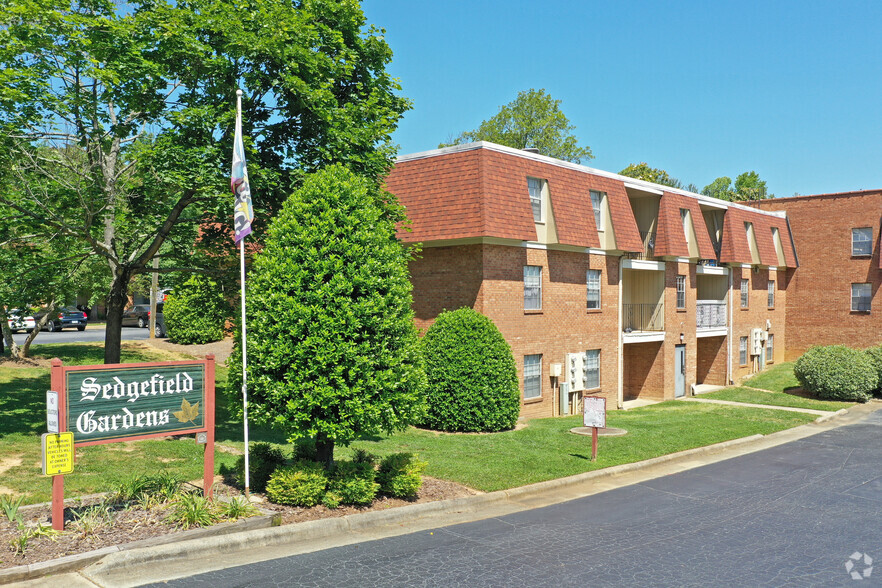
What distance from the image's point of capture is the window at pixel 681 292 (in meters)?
29.5

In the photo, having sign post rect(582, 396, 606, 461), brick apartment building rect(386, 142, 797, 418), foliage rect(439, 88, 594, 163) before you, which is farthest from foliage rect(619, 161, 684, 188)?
sign post rect(582, 396, 606, 461)

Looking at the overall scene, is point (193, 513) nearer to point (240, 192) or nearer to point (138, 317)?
point (240, 192)

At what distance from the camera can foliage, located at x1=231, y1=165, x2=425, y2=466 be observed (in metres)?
10.1

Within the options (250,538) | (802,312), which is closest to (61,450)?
(250,538)

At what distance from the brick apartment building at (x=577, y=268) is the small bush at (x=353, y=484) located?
1000cm

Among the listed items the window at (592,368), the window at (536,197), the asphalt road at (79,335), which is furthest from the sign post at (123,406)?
the asphalt road at (79,335)

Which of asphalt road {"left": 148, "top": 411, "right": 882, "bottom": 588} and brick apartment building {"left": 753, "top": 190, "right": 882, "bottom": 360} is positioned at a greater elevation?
brick apartment building {"left": 753, "top": 190, "right": 882, "bottom": 360}

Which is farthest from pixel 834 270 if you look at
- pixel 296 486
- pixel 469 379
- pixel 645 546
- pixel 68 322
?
pixel 68 322

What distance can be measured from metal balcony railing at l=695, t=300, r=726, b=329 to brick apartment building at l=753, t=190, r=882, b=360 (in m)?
8.36

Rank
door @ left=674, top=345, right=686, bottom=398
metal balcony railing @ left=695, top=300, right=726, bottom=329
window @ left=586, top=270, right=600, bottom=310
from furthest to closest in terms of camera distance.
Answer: metal balcony railing @ left=695, top=300, right=726, bottom=329 → door @ left=674, top=345, right=686, bottom=398 → window @ left=586, top=270, right=600, bottom=310

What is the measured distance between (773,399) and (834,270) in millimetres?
12467

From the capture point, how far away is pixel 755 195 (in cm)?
6769

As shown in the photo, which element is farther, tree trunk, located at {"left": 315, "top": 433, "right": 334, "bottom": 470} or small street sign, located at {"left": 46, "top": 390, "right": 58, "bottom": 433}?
tree trunk, located at {"left": 315, "top": 433, "right": 334, "bottom": 470}

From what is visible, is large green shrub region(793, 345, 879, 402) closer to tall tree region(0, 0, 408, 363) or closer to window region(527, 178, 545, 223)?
window region(527, 178, 545, 223)
